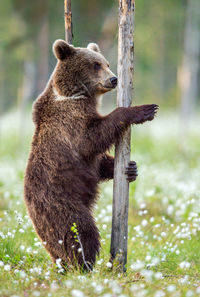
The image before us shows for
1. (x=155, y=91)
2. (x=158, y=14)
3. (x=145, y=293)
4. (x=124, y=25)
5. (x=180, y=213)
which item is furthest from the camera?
(x=155, y=91)

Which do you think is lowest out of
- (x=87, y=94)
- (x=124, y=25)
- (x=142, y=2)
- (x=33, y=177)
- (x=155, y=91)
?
(x=33, y=177)

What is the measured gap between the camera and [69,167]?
175 inches

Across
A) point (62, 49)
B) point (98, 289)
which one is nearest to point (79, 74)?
point (62, 49)

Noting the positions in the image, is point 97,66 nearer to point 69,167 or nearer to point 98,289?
point 69,167

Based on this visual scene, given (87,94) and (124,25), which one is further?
(87,94)

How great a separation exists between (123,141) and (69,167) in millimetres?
621

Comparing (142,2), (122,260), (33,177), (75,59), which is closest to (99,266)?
(122,260)

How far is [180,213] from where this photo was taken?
6.79 m

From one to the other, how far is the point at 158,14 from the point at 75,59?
16.5 metres

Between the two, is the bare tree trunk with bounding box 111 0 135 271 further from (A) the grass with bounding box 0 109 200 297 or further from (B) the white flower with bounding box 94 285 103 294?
(B) the white flower with bounding box 94 285 103 294

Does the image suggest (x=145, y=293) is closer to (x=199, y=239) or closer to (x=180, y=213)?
(x=199, y=239)

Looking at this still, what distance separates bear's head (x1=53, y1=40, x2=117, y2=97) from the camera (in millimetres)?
4766

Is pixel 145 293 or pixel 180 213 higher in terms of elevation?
pixel 180 213

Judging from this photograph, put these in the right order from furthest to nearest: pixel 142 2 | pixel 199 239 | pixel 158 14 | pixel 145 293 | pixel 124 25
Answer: pixel 158 14 < pixel 142 2 < pixel 199 239 < pixel 124 25 < pixel 145 293
